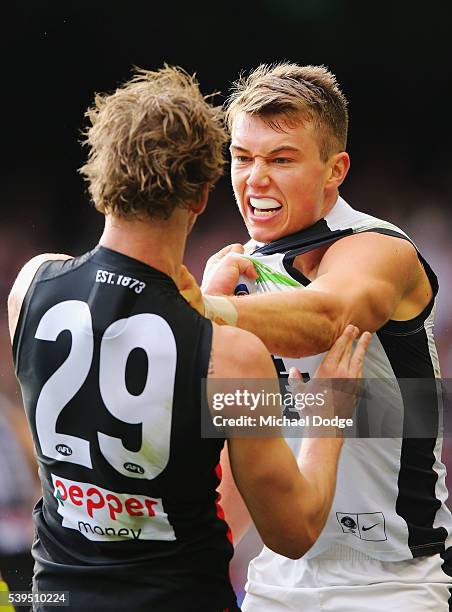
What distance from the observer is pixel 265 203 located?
3275 millimetres

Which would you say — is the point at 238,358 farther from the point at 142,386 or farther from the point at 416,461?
the point at 416,461

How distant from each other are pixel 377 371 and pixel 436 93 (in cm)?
453

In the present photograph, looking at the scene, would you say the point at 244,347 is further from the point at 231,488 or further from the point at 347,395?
the point at 231,488

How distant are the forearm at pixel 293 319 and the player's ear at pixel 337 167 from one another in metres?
0.75

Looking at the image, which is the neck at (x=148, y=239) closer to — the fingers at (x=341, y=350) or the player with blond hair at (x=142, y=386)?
the player with blond hair at (x=142, y=386)

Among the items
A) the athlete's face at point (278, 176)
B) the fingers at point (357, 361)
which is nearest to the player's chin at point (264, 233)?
the athlete's face at point (278, 176)

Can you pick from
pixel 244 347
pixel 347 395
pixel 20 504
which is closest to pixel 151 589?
pixel 244 347

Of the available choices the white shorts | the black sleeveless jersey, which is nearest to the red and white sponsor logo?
the black sleeveless jersey

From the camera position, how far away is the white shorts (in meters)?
2.92

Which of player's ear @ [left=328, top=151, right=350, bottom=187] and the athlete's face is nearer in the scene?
the athlete's face

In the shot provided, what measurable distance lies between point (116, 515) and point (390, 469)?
4.07ft

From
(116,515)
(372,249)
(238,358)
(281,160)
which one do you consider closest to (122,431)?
(116,515)

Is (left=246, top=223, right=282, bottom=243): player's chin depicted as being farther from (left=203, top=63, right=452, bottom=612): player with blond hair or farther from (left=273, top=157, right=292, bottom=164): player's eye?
(left=273, top=157, right=292, bottom=164): player's eye

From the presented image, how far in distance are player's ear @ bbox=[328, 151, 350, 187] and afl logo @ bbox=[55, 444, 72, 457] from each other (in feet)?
5.40
